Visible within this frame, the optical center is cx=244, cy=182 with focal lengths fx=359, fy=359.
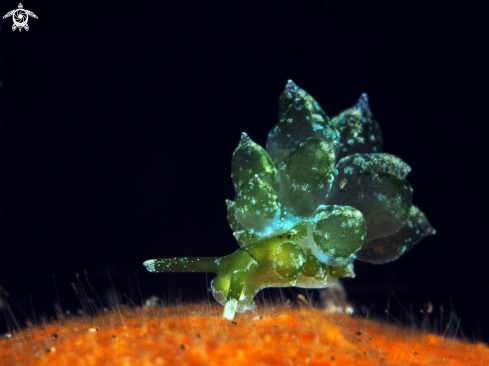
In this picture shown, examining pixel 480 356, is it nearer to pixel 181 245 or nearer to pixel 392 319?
pixel 392 319

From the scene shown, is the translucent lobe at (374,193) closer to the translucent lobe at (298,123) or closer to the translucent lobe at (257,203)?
the translucent lobe at (298,123)

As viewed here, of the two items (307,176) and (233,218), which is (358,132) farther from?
(233,218)

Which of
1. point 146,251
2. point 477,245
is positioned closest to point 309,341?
point 146,251

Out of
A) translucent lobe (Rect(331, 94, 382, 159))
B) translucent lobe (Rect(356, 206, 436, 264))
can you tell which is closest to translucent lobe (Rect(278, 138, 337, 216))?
translucent lobe (Rect(331, 94, 382, 159))

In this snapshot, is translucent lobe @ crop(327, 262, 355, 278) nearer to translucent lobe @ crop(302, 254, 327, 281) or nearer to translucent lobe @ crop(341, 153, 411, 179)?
translucent lobe @ crop(302, 254, 327, 281)

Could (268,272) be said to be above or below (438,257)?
above

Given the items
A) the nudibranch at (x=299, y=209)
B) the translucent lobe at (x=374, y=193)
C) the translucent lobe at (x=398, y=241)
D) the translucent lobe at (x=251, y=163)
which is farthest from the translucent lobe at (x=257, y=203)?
the translucent lobe at (x=398, y=241)

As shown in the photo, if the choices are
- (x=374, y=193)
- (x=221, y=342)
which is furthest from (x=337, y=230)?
(x=221, y=342)
